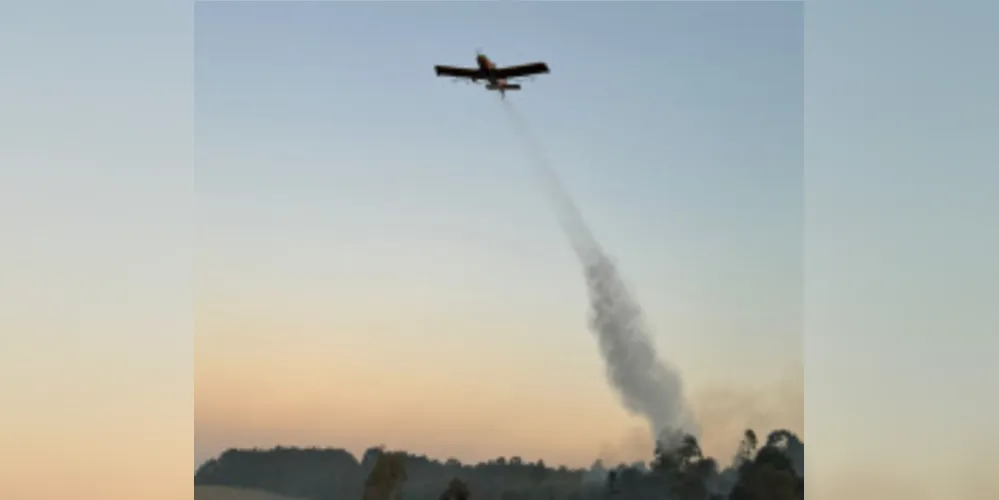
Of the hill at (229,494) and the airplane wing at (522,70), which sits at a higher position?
the airplane wing at (522,70)

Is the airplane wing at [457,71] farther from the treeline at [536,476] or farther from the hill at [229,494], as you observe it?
the hill at [229,494]

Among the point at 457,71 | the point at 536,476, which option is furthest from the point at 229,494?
the point at 457,71

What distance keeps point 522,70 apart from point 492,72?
41cm

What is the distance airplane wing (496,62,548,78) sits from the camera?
13.1 m

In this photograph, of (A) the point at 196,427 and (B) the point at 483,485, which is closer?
(A) the point at 196,427

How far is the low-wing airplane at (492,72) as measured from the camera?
13133mm

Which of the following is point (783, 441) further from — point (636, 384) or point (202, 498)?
point (202, 498)

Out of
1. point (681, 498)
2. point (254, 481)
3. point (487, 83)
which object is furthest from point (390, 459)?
point (487, 83)

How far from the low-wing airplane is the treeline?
526cm

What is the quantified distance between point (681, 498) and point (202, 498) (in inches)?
260

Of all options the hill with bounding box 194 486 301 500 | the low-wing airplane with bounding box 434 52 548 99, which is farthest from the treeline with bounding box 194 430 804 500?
the low-wing airplane with bounding box 434 52 548 99

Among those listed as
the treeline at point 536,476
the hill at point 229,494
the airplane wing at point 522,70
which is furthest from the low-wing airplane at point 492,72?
the hill at point 229,494

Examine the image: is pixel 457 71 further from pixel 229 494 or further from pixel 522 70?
pixel 229 494

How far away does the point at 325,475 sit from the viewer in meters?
13.4
